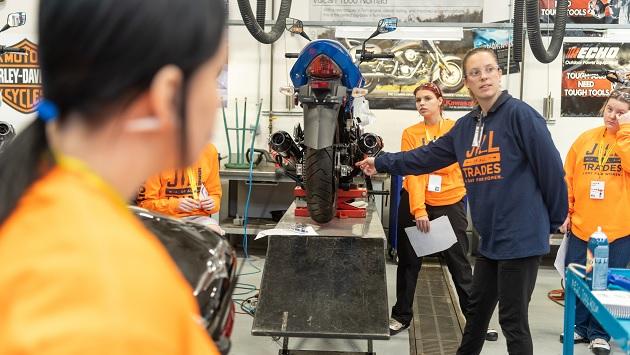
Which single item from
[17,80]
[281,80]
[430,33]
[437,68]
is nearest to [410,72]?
[437,68]

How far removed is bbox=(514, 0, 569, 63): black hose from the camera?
3.32m

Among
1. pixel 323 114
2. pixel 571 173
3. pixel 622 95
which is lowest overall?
pixel 571 173

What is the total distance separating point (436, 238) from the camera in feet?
12.2

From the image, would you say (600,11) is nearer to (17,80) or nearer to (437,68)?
(437,68)

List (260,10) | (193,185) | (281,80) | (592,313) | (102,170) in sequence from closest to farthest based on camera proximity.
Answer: (102,170) < (592,313) < (193,185) < (260,10) < (281,80)

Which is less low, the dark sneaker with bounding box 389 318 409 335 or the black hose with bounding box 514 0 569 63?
the black hose with bounding box 514 0 569 63

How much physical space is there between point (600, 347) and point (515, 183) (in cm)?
153

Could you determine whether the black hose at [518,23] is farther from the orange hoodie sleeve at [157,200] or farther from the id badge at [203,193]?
the orange hoodie sleeve at [157,200]

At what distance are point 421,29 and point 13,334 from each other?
5.97 meters

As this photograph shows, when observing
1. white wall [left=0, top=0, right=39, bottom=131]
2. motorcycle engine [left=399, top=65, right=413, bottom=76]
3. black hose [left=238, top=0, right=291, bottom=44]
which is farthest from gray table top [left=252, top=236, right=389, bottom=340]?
white wall [left=0, top=0, right=39, bottom=131]

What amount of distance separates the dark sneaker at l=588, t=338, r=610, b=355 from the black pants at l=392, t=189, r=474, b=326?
764 mm

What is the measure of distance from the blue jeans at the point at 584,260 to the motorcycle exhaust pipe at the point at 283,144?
6.08 ft

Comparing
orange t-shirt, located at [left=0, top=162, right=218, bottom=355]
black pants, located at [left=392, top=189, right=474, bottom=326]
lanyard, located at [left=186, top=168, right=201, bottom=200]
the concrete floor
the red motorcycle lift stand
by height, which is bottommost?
the concrete floor

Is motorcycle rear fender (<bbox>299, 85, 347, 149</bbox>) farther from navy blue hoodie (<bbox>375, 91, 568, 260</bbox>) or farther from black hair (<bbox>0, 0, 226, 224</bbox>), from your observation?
black hair (<bbox>0, 0, 226, 224</bbox>)
